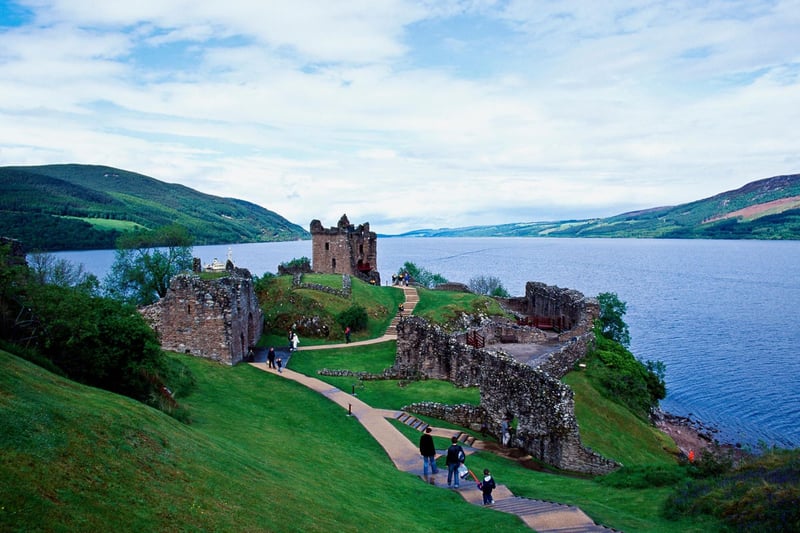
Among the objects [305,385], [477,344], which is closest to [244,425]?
[305,385]

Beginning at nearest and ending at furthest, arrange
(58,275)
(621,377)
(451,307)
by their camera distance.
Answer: (621,377), (58,275), (451,307)

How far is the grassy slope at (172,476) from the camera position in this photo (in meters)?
7.94

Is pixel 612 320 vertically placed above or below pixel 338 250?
below

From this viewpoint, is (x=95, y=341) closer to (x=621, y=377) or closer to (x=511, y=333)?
(x=621, y=377)

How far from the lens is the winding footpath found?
43.7 feet

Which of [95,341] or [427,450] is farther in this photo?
[427,450]

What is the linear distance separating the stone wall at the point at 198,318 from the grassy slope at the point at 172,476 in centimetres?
1307

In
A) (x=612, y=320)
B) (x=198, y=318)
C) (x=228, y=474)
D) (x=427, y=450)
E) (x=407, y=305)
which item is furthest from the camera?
(x=612, y=320)

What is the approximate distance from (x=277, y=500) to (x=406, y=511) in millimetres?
4525

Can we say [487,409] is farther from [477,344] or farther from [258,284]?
[258,284]

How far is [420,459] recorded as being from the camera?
21.2m

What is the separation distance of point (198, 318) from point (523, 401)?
812 inches

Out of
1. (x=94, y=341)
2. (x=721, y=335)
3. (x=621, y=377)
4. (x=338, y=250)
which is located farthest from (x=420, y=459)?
(x=721, y=335)

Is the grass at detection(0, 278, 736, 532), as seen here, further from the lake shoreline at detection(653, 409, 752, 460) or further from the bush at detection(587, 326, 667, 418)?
the lake shoreline at detection(653, 409, 752, 460)
